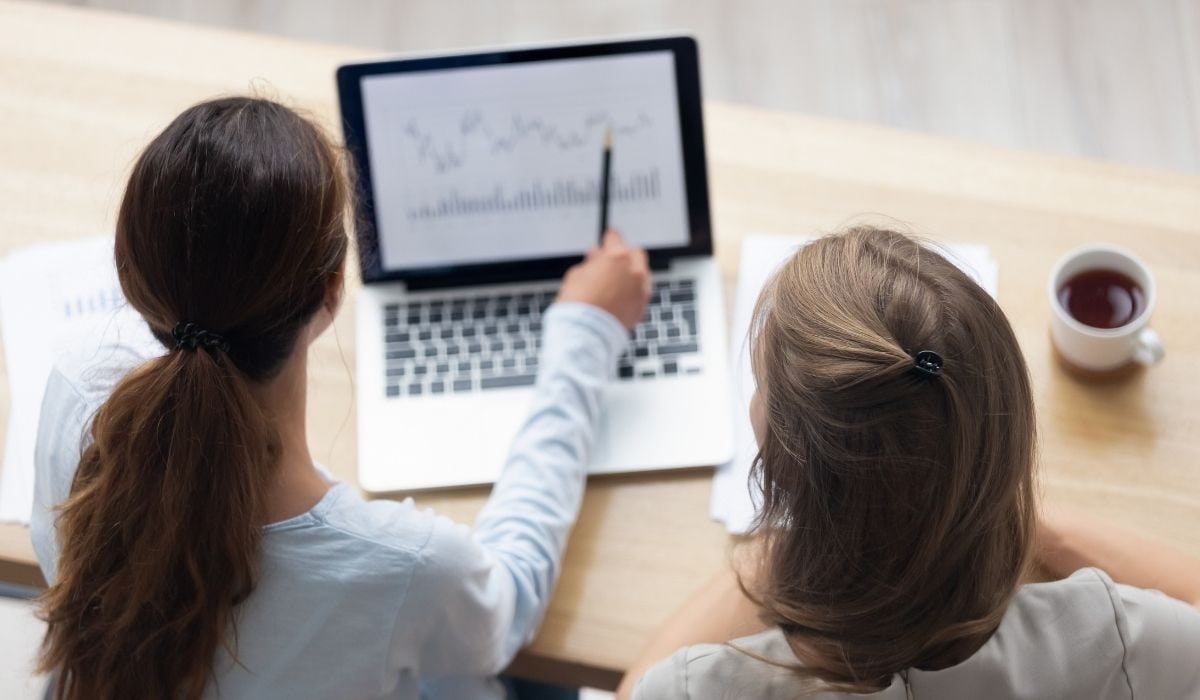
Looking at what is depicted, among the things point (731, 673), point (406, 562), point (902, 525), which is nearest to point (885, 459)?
point (902, 525)

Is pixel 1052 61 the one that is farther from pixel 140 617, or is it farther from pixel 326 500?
pixel 140 617

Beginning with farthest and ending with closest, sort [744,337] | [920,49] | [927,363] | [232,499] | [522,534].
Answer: [920,49] → [744,337] → [522,534] → [232,499] → [927,363]

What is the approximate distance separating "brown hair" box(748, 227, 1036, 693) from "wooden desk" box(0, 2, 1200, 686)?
0.19 metres

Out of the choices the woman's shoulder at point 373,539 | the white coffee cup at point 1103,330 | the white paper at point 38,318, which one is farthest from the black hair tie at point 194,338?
the white coffee cup at point 1103,330

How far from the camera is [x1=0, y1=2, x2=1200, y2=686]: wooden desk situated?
99 centimetres

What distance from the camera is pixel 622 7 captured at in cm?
203

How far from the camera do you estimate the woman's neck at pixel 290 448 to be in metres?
0.84

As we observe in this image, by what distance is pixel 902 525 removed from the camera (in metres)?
0.75

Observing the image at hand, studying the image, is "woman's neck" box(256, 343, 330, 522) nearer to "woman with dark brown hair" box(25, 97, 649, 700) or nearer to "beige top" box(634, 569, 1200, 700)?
"woman with dark brown hair" box(25, 97, 649, 700)

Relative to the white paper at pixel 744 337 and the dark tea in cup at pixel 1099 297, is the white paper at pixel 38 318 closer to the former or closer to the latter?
the white paper at pixel 744 337

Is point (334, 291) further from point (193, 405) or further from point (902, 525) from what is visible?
point (902, 525)

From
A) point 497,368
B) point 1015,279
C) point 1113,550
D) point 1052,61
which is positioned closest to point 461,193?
point 497,368

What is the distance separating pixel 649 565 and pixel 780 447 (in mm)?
266

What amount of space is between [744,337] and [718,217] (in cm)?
14
